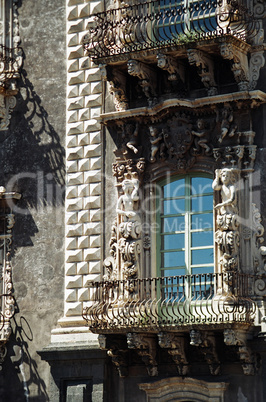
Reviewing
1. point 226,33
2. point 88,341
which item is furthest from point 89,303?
point 226,33

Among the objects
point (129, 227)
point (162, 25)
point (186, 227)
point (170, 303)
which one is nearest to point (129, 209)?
point (129, 227)

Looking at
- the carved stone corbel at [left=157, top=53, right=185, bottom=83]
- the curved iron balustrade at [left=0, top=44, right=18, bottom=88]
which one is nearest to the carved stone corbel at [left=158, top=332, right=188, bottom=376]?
the carved stone corbel at [left=157, top=53, right=185, bottom=83]

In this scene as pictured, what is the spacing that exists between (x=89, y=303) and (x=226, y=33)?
6.13 meters

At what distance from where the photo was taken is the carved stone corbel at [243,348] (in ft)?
71.9

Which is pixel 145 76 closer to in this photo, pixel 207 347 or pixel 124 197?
pixel 124 197

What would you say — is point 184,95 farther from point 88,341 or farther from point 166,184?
point 88,341

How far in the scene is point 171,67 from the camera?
2362cm

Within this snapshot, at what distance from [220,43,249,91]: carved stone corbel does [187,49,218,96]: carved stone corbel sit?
0.53 metres

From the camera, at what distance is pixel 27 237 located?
25656 millimetres

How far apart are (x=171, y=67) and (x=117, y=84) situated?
1398 mm

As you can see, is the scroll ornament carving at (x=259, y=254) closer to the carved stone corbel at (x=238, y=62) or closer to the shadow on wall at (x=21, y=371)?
the carved stone corbel at (x=238, y=62)

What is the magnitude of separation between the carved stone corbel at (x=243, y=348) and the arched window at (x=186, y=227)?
5.96ft

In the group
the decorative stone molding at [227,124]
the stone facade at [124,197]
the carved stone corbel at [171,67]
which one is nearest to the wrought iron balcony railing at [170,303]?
the stone facade at [124,197]

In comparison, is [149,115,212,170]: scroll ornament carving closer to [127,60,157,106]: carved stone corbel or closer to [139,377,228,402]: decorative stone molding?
[127,60,157,106]: carved stone corbel
